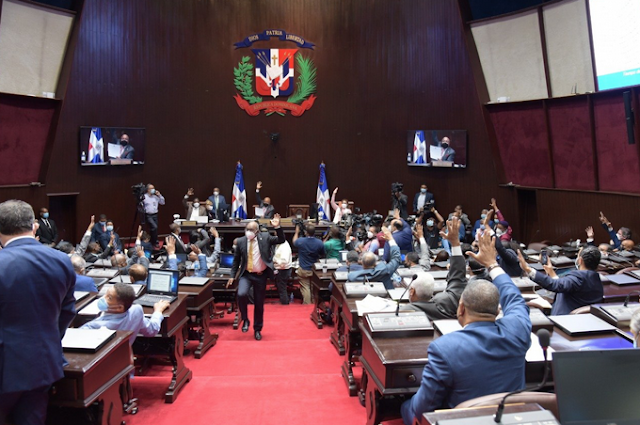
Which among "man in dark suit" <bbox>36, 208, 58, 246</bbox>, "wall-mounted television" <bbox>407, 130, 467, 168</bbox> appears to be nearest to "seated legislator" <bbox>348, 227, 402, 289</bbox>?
"man in dark suit" <bbox>36, 208, 58, 246</bbox>

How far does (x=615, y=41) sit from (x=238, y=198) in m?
8.39

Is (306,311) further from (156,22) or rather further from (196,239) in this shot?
(156,22)

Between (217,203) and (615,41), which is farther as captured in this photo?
(217,203)

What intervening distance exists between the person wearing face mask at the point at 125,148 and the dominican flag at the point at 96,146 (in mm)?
417

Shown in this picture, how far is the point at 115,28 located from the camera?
11812mm

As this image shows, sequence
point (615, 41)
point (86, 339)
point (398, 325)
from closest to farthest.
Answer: point (86, 339)
point (398, 325)
point (615, 41)

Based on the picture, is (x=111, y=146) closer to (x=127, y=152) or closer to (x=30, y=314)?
(x=127, y=152)

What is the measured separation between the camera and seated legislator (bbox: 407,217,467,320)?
11.0 feet

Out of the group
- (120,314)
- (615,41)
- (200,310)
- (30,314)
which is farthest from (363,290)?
(615,41)

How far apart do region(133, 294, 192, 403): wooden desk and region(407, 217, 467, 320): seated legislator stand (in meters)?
1.80

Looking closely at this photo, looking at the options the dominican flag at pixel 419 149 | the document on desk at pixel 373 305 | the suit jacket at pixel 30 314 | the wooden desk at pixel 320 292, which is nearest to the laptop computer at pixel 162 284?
the document on desk at pixel 373 305

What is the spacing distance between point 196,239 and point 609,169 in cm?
760

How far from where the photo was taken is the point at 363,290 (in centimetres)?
418

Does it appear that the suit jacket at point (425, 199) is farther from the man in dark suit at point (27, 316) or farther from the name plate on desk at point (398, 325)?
the man in dark suit at point (27, 316)
